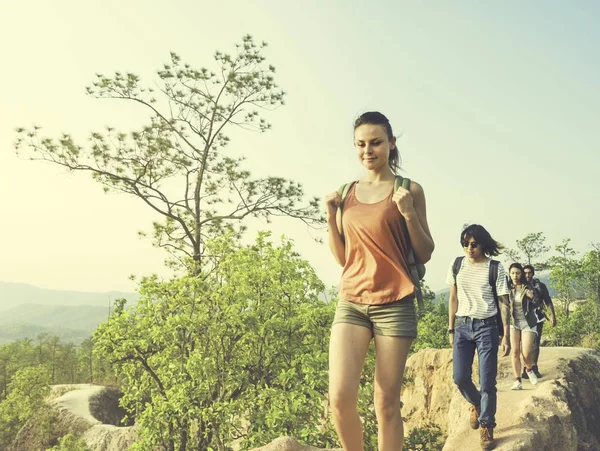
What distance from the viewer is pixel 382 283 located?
3.12 m

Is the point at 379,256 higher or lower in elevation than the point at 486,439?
higher

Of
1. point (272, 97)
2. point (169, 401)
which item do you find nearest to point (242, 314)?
point (169, 401)

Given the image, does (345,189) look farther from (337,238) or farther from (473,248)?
(473,248)

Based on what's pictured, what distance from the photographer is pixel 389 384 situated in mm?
3086

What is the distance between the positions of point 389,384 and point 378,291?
1.75 feet

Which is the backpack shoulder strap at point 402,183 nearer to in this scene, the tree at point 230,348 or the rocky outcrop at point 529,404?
the rocky outcrop at point 529,404

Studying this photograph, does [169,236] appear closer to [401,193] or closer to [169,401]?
[169,401]

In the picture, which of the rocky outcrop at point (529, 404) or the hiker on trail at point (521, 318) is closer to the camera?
the rocky outcrop at point (529, 404)

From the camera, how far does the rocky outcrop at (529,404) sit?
673 centimetres

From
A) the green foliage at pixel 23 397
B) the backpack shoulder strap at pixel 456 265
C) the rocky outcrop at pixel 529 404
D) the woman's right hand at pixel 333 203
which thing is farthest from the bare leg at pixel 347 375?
the green foliage at pixel 23 397

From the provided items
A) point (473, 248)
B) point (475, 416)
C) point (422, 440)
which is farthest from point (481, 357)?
point (422, 440)

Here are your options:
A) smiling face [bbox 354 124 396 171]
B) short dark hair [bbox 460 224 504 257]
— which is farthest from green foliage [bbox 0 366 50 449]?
smiling face [bbox 354 124 396 171]

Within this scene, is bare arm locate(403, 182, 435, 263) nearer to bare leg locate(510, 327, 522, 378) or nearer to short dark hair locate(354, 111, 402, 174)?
short dark hair locate(354, 111, 402, 174)

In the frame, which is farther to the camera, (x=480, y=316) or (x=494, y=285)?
(x=494, y=285)
